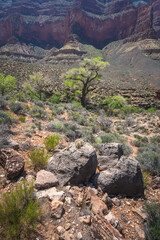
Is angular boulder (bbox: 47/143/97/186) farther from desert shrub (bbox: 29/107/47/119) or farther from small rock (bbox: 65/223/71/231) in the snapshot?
desert shrub (bbox: 29/107/47/119)

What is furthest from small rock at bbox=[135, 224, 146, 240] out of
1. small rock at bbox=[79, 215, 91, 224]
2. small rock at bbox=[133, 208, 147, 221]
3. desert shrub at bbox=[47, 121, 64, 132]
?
desert shrub at bbox=[47, 121, 64, 132]

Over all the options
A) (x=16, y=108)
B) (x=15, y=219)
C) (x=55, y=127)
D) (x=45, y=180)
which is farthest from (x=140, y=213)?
(x=16, y=108)

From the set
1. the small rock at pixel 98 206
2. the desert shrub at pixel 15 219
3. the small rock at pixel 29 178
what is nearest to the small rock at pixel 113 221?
the small rock at pixel 98 206

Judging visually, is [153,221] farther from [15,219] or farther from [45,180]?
[15,219]

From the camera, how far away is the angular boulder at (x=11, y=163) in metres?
2.42

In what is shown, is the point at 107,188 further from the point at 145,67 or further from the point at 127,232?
the point at 145,67

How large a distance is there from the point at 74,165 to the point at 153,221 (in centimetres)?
188

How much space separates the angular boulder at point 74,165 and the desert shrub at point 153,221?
1385mm

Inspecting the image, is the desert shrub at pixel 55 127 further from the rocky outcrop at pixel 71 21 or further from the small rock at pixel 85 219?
the rocky outcrop at pixel 71 21

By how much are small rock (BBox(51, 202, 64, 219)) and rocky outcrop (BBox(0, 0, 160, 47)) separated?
136416 mm

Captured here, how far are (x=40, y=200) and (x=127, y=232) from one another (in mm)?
1722

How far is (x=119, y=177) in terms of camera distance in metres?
2.96

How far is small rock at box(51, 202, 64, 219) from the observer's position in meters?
1.91

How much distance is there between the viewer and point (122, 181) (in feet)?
9.71
